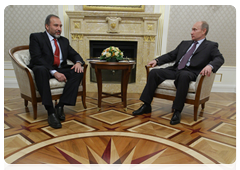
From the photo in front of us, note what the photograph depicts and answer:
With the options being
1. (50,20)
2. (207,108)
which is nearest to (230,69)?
(207,108)

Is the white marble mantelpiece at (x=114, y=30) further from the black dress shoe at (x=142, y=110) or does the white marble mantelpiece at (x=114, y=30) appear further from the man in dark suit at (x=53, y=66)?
the black dress shoe at (x=142, y=110)

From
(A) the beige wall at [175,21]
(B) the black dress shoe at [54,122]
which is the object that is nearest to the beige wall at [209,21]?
(A) the beige wall at [175,21]

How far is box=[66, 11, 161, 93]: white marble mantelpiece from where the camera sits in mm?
3463

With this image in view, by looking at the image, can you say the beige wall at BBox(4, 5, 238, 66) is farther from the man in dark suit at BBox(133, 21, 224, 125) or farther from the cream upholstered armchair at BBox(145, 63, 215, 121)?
the cream upholstered armchair at BBox(145, 63, 215, 121)

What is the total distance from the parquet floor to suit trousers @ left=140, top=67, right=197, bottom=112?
0.23 m

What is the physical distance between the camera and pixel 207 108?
2.66 metres

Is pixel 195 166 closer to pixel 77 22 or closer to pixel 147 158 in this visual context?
pixel 147 158

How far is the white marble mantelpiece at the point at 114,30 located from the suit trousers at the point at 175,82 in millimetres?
1314

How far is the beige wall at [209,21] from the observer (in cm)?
362

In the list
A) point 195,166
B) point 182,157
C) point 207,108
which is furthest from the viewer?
point 207,108

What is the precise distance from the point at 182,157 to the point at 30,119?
5.39 feet

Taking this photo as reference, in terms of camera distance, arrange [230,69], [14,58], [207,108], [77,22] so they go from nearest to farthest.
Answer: [14,58], [207,108], [77,22], [230,69]

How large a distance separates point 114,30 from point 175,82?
6.13 ft

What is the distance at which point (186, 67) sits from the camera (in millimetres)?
2359
